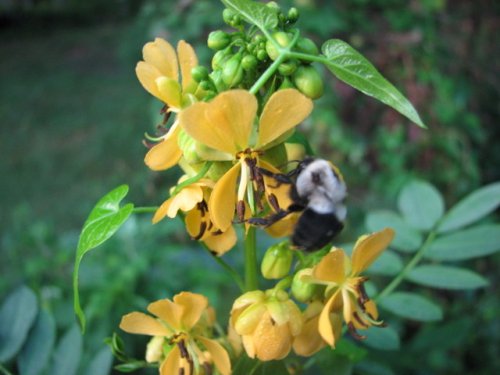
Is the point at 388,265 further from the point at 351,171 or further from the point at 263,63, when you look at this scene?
the point at 351,171

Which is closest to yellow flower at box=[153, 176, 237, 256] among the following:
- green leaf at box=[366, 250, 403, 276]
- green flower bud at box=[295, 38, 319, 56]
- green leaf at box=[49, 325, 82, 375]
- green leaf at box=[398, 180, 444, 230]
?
green flower bud at box=[295, 38, 319, 56]

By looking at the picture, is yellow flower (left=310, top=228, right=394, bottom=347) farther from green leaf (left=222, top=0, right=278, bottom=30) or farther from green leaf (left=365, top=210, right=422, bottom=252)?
green leaf (left=365, top=210, right=422, bottom=252)

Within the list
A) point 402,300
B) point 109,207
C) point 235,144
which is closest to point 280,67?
point 235,144

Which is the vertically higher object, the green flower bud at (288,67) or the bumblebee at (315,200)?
the green flower bud at (288,67)

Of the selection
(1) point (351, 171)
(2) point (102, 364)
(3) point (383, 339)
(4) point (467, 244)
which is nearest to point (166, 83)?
(2) point (102, 364)

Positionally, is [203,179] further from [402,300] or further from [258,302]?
[402,300]

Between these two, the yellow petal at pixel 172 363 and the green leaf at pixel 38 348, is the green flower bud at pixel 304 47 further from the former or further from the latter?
the green leaf at pixel 38 348

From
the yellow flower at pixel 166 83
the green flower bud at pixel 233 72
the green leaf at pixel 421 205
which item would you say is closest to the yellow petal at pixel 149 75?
the yellow flower at pixel 166 83
